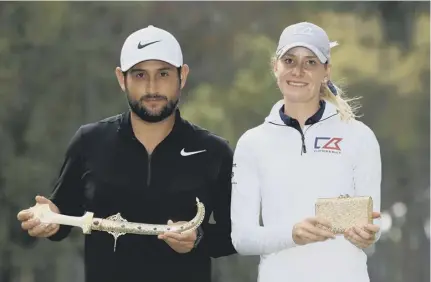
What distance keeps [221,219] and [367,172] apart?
0.84 m

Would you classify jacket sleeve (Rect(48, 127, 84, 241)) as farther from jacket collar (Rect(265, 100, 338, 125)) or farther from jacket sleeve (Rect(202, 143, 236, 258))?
jacket collar (Rect(265, 100, 338, 125))

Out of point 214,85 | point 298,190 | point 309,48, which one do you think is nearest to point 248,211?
point 298,190

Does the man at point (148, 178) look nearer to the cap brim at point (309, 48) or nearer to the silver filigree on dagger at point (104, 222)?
the silver filigree on dagger at point (104, 222)

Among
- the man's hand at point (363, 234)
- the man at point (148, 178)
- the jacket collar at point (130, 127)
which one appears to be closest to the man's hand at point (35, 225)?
the man at point (148, 178)

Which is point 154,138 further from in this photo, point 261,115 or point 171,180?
point 261,115

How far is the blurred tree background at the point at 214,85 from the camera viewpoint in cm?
1262

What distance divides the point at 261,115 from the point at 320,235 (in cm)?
909

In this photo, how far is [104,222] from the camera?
161 inches

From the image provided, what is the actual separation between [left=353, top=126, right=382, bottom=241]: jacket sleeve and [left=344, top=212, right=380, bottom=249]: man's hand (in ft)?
0.54

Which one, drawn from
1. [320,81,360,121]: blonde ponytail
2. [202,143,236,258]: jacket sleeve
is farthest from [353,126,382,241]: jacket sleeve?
[202,143,236,258]: jacket sleeve

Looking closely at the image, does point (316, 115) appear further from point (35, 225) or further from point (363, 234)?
point (35, 225)

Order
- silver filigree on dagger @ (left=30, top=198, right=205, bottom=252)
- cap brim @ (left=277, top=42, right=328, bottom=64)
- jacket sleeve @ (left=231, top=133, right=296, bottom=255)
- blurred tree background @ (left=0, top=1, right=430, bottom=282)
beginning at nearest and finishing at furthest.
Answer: jacket sleeve @ (left=231, top=133, right=296, bottom=255) < cap brim @ (left=277, top=42, right=328, bottom=64) < silver filigree on dagger @ (left=30, top=198, right=205, bottom=252) < blurred tree background @ (left=0, top=1, right=430, bottom=282)

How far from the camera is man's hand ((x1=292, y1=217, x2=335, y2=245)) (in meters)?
3.65

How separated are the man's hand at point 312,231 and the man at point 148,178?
621 millimetres
